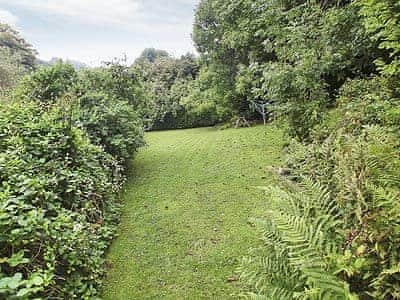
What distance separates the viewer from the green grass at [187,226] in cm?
305

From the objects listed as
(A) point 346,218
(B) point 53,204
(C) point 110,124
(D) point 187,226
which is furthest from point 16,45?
(A) point 346,218

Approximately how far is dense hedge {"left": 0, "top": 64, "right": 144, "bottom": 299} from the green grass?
0.29 meters

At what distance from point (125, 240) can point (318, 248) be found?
9.16 ft

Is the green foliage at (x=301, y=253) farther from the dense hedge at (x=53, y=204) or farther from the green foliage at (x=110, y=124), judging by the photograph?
the green foliage at (x=110, y=124)

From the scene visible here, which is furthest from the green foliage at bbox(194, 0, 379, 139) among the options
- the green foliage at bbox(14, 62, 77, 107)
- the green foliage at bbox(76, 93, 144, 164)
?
the green foliage at bbox(14, 62, 77, 107)

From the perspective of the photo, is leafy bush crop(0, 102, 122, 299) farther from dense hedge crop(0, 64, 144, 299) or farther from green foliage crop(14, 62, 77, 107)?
green foliage crop(14, 62, 77, 107)

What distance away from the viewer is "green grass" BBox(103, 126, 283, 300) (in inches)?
120

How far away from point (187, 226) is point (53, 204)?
1817 mm

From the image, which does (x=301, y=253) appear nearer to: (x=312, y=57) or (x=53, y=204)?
(x=53, y=204)

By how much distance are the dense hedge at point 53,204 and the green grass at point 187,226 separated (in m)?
0.29

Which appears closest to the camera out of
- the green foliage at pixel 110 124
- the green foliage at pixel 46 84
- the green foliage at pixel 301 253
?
the green foliage at pixel 301 253

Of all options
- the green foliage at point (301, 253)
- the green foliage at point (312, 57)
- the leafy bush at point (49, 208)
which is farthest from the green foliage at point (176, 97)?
the green foliage at point (301, 253)

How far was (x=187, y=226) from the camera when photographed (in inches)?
167

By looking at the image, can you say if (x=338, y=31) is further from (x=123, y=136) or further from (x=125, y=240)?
(x=125, y=240)
